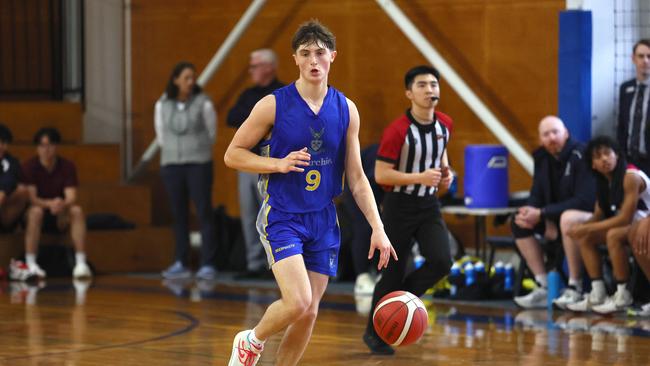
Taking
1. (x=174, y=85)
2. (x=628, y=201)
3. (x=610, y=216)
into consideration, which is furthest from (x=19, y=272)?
(x=628, y=201)

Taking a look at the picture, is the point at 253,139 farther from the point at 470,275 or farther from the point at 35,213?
the point at 35,213

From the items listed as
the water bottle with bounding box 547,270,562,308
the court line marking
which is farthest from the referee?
the water bottle with bounding box 547,270,562,308

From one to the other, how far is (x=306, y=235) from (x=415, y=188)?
1982 mm

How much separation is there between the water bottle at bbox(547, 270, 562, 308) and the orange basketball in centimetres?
336

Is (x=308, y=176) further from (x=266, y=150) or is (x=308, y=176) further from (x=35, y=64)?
(x=35, y=64)

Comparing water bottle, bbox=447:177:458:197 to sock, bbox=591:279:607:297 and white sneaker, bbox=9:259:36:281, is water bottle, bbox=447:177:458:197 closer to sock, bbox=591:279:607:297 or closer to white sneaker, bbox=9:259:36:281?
sock, bbox=591:279:607:297

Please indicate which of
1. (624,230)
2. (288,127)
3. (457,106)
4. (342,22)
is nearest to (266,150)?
(288,127)

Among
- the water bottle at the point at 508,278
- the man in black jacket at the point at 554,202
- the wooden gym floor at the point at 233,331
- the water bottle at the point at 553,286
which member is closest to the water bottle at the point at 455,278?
the wooden gym floor at the point at 233,331

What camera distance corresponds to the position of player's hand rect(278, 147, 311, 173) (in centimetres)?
534

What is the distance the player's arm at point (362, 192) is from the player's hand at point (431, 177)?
1.55 m

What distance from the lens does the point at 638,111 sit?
947 centimetres

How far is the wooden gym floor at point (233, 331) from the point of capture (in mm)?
7121

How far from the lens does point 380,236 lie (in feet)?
18.0

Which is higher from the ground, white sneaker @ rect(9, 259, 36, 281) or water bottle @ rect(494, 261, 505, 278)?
water bottle @ rect(494, 261, 505, 278)
